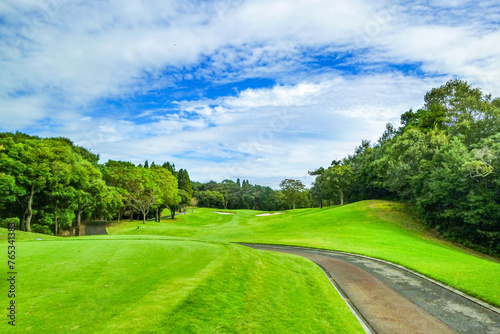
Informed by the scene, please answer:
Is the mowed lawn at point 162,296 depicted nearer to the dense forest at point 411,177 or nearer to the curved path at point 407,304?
the curved path at point 407,304

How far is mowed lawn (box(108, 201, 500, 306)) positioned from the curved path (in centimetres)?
100

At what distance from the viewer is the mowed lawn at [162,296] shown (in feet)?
19.9

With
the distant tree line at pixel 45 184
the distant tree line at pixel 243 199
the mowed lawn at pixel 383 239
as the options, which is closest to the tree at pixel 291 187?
the distant tree line at pixel 243 199

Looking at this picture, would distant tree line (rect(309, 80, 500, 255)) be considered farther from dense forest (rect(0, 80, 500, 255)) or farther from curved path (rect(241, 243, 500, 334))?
curved path (rect(241, 243, 500, 334))

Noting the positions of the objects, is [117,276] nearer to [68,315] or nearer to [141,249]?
[68,315]

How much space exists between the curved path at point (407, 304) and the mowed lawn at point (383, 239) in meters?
1.00

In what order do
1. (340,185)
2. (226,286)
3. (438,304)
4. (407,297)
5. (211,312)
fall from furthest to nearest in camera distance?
(340,185)
(407,297)
(438,304)
(226,286)
(211,312)

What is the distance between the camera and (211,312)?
293 inches

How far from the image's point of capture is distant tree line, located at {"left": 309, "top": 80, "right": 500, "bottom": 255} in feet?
104

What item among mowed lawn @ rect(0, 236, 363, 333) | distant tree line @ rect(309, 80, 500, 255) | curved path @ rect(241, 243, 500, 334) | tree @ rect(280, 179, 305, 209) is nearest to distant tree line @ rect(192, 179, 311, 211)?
tree @ rect(280, 179, 305, 209)

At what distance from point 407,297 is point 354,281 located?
10.3 feet

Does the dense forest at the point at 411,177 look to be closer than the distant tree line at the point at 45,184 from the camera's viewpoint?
No

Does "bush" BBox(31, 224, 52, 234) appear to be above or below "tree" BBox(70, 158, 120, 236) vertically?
below

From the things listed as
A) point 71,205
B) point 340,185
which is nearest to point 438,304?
point 71,205
